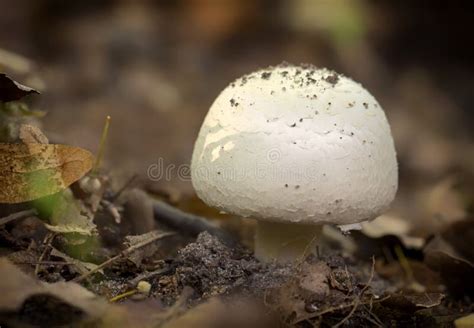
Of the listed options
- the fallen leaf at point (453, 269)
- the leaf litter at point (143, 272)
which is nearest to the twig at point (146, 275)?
the leaf litter at point (143, 272)

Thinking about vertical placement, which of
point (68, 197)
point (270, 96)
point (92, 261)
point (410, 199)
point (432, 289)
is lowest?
point (410, 199)

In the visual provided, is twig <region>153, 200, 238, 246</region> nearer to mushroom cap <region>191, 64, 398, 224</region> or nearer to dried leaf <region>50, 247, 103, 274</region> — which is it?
mushroom cap <region>191, 64, 398, 224</region>

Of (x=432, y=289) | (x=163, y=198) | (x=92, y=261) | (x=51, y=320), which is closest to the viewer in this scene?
(x=51, y=320)

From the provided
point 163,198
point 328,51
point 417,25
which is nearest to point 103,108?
point 328,51

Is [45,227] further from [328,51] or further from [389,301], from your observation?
[328,51]

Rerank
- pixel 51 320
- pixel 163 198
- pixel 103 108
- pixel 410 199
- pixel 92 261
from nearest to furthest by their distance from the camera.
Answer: pixel 51 320 < pixel 92 261 < pixel 163 198 < pixel 410 199 < pixel 103 108

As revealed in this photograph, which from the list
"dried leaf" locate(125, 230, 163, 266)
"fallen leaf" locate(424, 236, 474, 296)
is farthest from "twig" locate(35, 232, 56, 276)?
"fallen leaf" locate(424, 236, 474, 296)

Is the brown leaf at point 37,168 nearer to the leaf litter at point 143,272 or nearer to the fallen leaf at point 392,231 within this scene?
the leaf litter at point 143,272
